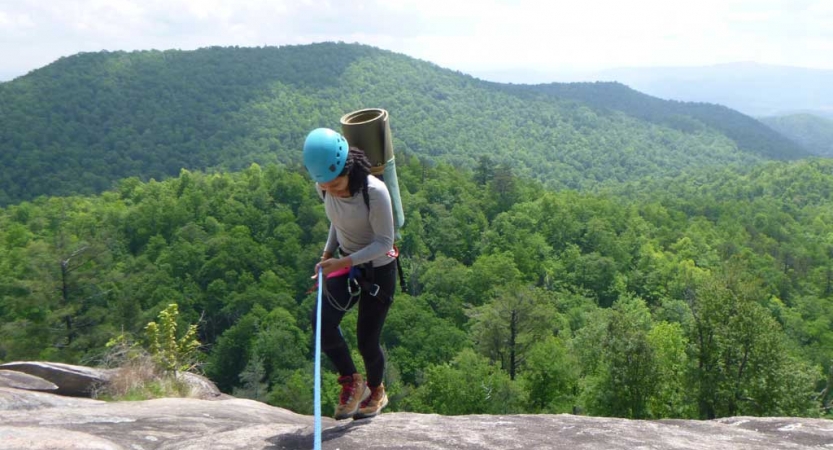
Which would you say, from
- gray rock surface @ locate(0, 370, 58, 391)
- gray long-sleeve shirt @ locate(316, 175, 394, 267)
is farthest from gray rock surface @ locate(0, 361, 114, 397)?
gray long-sleeve shirt @ locate(316, 175, 394, 267)

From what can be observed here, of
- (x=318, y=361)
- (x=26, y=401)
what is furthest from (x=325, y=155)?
(x=26, y=401)

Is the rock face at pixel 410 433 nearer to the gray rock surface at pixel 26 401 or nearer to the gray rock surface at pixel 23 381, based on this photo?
the gray rock surface at pixel 26 401

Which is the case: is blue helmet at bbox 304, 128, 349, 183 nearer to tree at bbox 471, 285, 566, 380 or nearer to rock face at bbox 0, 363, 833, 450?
rock face at bbox 0, 363, 833, 450

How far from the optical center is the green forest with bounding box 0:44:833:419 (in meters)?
27.7

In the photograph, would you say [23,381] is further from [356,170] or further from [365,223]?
[356,170]

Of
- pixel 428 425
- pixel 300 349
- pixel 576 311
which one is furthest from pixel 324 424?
pixel 576 311

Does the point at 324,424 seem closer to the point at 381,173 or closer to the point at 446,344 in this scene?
the point at 381,173

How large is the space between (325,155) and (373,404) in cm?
233

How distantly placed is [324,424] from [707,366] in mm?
25301

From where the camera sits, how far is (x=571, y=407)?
34094 millimetres

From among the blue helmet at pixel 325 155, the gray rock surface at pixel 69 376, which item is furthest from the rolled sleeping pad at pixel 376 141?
the gray rock surface at pixel 69 376

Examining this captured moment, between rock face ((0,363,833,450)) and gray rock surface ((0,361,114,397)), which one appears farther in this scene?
gray rock surface ((0,361,114,397))

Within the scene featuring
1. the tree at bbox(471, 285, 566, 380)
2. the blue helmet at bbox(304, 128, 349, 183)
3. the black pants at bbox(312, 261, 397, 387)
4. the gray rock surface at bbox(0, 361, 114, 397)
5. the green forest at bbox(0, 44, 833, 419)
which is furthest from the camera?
the tree at bbox(471, 285, 566, 380)

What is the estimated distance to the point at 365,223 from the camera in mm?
4629
